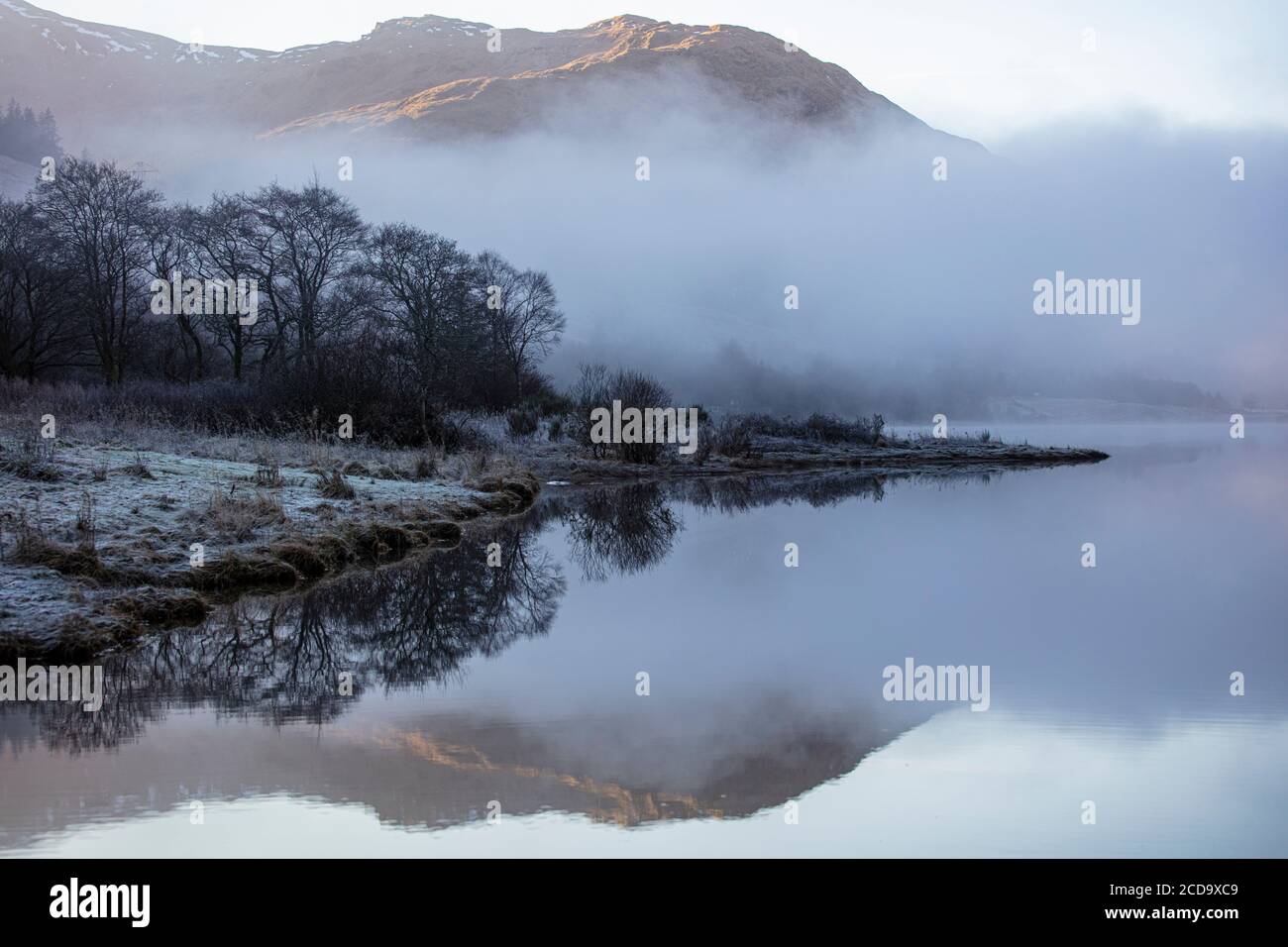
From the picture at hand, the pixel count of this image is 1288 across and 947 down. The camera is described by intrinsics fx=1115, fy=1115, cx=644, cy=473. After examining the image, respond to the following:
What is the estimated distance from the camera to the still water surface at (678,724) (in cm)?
577

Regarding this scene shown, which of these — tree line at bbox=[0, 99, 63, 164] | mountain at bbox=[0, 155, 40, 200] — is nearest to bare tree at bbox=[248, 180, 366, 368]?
mountain at bbox=[0, 155, 40, 200]

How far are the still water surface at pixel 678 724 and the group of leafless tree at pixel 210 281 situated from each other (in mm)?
25729

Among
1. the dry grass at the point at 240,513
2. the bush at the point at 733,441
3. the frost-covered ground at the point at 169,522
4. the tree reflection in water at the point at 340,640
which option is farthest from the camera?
the bush at the point at 733,441

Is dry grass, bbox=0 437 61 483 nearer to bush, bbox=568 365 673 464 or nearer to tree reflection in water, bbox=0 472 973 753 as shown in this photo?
tree reflection in water, bbox=0 472 973 753

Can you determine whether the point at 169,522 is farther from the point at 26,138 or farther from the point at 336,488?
the point at 26,138

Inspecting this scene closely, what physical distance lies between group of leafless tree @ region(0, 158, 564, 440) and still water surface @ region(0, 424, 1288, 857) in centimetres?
2573

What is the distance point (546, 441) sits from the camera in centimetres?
4062

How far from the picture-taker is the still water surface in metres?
5.77

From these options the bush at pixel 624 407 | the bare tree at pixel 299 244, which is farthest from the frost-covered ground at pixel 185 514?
the bare tree at pixel 299 244

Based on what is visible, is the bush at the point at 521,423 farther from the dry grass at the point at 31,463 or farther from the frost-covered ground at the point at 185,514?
the dry grass at the point at 31,463

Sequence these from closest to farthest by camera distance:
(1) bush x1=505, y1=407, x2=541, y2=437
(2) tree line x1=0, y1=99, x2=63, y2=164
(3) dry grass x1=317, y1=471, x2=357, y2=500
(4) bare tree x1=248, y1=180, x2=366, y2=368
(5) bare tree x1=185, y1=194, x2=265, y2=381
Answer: (3) dry grass x1=317, y1=471, x2=357, y2=500
(1) bush x1=505, y1=407, x2=541, y2=437
(5) bare tree x1=185, y1=194, x2=265, y2=381
(4) bare tree x1=248, y1=180, x2=366, y2=368
(2) tree line x1=0, y1=99, x2=63, y2=164
